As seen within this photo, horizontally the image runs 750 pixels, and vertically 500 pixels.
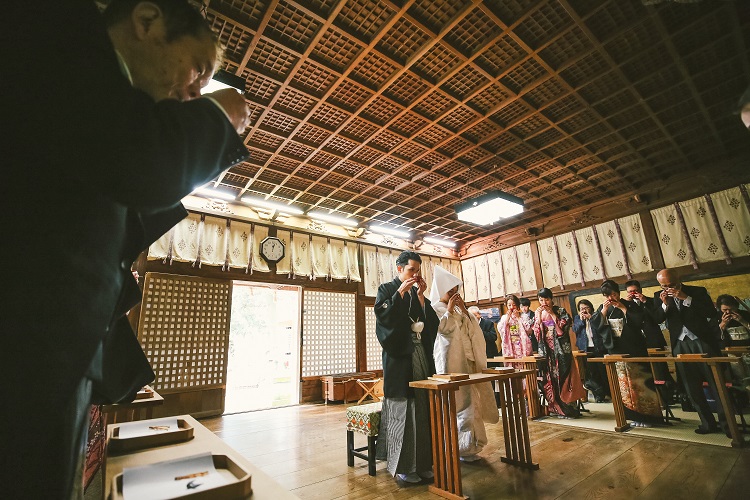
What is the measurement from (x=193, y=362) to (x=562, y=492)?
6538 millimetres

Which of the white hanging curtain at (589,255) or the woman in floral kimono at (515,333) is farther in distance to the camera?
the white hanging curtain at (589,255)

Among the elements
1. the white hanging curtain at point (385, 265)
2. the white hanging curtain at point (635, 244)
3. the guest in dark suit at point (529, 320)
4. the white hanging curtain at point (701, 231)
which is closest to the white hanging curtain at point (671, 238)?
the white hanging curtain at point (701, 231)

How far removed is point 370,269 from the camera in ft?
32.1

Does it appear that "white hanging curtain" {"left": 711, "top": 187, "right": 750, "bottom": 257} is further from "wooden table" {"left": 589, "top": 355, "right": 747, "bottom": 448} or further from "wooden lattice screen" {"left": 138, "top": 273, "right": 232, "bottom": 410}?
"wooden lattice screen" {"left": 138, "top": 273, "right": 232, "bottom": 410}

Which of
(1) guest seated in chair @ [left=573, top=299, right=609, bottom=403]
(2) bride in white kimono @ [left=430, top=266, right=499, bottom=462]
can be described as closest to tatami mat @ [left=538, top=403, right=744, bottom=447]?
(1) guest seated in chair @ [left=573, top=299, right=609, bottom=403]

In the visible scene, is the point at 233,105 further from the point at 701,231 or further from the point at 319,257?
the point at 701,231

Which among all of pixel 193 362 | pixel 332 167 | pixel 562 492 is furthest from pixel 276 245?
pixel 562 492

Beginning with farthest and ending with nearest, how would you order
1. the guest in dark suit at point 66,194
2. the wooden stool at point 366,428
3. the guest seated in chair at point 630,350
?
the guest seated in chair at point 630,350
the wooden stool at point 366,428
the guest in dark suit at point 66,194

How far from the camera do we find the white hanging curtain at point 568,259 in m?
9.09

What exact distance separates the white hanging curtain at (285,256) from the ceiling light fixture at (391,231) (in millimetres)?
2680

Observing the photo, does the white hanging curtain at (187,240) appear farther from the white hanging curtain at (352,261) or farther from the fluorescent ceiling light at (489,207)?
the fluorescent ceiling light at (489,207)

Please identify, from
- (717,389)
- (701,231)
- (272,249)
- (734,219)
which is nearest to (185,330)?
(272,249)

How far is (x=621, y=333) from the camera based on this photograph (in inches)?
215

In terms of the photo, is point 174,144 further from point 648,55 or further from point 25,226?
point 648,55
